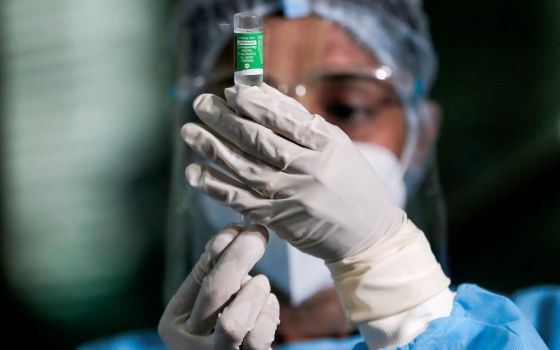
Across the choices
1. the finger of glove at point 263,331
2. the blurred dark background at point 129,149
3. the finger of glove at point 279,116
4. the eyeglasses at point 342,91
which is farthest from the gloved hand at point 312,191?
the blurred dark background at point 129,149

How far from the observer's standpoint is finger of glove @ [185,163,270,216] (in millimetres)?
863

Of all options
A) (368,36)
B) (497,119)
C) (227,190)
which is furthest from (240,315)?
(497,119)

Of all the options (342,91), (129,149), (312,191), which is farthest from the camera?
(129,149)

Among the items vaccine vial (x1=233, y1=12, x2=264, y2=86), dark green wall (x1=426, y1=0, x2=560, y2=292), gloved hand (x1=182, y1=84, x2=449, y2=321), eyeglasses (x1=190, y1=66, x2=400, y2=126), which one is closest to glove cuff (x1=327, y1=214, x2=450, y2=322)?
gloved hand (x1=182, y1=84, x2=449, y2=321)

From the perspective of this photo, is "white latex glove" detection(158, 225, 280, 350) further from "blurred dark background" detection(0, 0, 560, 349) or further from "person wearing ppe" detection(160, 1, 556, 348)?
"blurred dark background" detection(0, 0, 560, 349)

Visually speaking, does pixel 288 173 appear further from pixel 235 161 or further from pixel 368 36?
pixel 368 36

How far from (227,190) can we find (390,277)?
254 millimetres

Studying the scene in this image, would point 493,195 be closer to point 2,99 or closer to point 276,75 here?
point 276,75

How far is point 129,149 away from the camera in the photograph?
2301 mm

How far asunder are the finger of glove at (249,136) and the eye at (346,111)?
546mm

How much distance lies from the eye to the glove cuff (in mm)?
525

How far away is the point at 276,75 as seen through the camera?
134 cm

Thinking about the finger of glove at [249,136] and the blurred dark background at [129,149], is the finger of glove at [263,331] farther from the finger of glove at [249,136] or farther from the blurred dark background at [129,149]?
the blurred dark background at [129,149]

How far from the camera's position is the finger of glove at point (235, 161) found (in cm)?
86
